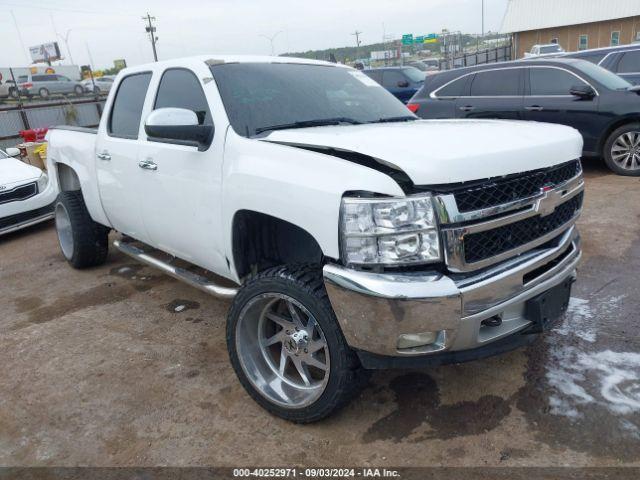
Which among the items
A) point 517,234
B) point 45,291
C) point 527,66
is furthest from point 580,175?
point 527,66

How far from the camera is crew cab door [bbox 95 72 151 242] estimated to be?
3834mm

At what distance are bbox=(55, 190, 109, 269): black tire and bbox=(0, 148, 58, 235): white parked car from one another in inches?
77.1

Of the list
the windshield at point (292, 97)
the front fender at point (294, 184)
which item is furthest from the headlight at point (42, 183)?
the front fender at point (294, 184)

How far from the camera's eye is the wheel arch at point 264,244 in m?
2.84

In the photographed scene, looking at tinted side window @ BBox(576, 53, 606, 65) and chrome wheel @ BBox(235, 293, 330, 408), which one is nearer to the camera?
chrome wheel @ BBox(235, 293, 330, 408)

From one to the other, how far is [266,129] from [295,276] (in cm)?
97

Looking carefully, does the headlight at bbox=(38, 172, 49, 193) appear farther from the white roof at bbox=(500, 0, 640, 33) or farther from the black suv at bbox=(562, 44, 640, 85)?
the white roof at bbox=(500, 0, 640, 33)

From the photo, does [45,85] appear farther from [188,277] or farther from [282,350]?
[282,350]

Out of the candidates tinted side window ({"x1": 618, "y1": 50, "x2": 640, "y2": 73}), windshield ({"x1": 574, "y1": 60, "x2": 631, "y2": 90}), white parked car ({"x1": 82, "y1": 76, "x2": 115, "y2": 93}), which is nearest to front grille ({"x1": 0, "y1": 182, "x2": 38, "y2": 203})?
windshield ({"x1": 574, "y1": 60, "x2": 631, "y2": 90})

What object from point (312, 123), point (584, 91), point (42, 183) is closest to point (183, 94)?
point (312, 123)

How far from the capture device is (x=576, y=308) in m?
3.71

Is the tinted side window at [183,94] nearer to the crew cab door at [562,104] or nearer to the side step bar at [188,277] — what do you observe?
the side step bar at [188,277]

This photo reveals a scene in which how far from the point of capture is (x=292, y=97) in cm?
328

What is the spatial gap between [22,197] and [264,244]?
5.75 m
